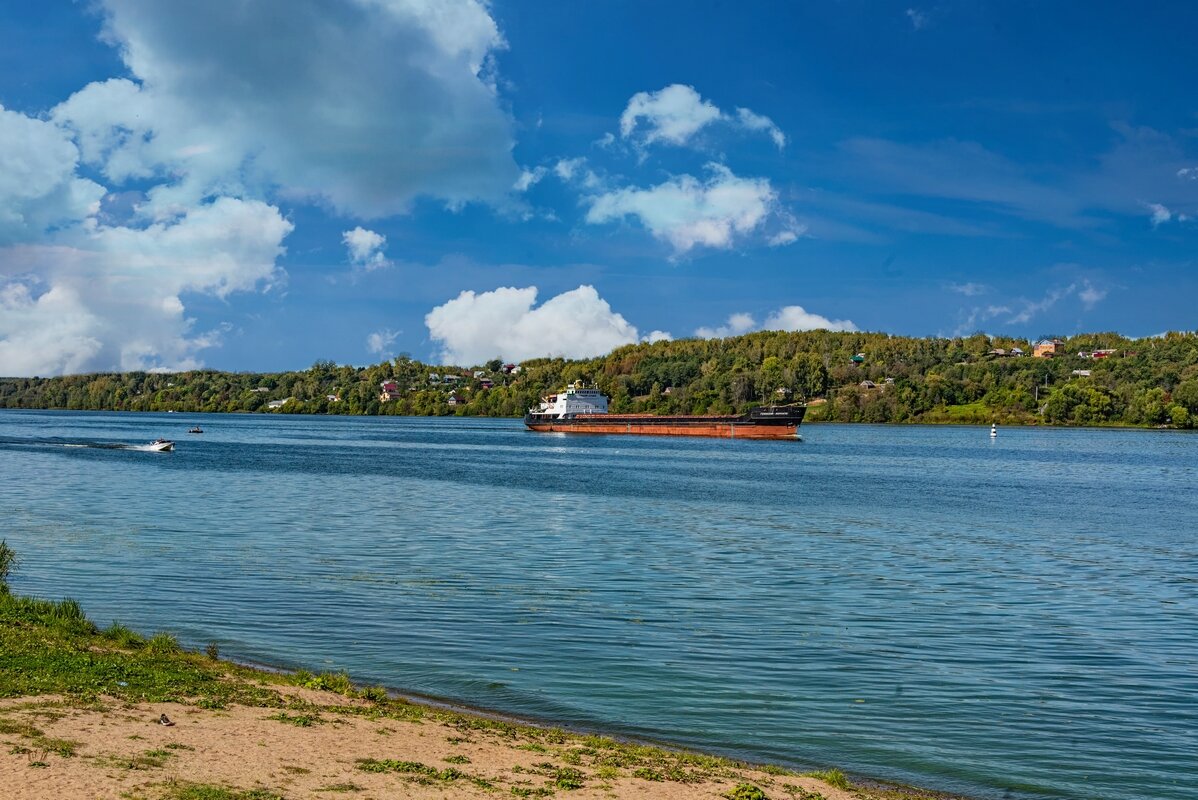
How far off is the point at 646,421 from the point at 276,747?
159 meters

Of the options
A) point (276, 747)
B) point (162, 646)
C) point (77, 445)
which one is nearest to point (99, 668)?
point (162, 646)

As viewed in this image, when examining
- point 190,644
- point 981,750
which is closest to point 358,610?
point 190,644

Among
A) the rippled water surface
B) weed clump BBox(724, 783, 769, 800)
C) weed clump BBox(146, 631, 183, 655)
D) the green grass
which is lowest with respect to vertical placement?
the rippled water surface

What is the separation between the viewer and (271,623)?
23719 millimetres

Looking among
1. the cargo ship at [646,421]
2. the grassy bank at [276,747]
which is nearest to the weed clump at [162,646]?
the grassy bank at [276,747]

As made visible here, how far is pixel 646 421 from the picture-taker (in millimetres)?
172000

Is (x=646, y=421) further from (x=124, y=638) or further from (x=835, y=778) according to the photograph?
(x=835, y=778)

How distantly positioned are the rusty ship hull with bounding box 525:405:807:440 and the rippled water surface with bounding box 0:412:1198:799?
290 ft

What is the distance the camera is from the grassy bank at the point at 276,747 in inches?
459

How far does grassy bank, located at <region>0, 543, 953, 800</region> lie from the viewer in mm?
11648

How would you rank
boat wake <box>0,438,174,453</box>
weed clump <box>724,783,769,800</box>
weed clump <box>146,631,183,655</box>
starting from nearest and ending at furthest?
weed clump <box>724,783,769,800</box> → weed clump <box>146,631,183,655</box> → boat wake <box>0,438,174,453</box>

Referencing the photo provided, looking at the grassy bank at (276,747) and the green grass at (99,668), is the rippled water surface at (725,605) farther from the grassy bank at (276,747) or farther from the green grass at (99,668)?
the green grass at (99,668)

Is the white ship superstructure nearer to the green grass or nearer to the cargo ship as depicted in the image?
the cargo ship

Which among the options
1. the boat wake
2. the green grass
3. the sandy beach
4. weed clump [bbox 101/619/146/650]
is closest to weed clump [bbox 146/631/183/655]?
the green grass
